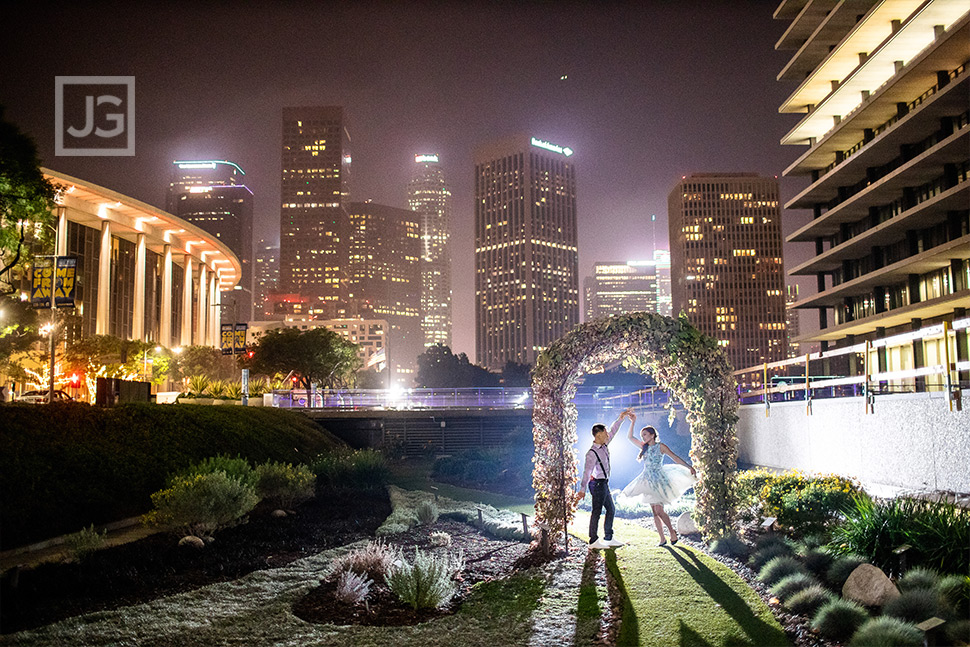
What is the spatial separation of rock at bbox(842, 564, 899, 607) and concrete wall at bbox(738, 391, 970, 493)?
3.43 meters

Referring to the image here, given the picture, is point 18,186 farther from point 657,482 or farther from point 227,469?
point 657,482

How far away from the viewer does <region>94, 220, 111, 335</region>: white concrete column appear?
74812 mm

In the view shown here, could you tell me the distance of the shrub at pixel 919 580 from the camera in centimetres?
791

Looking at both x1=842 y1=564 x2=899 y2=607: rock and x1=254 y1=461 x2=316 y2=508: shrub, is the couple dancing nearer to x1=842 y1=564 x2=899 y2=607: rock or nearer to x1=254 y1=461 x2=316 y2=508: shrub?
x1=842 y1=564 x2=899 y2=607: rock

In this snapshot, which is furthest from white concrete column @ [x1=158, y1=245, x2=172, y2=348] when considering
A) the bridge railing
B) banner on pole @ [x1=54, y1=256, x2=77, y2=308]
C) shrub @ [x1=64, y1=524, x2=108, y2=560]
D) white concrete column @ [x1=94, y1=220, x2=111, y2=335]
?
shrub @ [x1=64, y1=524, x2=108, y2=560]

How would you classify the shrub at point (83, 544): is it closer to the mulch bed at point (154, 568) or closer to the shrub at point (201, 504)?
the mulch bed at point (154, 568)

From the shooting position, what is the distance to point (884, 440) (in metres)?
13.6

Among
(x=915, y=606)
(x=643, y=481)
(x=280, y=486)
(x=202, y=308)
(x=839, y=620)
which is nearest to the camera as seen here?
(x=915, y=606)

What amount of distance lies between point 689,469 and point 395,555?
5.17 m

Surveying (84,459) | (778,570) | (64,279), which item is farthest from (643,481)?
(64,279)

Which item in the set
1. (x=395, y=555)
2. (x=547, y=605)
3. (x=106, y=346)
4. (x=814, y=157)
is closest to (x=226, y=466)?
(x=395, y=555)

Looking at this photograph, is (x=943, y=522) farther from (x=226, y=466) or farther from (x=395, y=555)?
(x=226, y=466)

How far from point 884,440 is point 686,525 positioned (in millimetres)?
3911

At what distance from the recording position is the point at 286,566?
11070 millimetres
